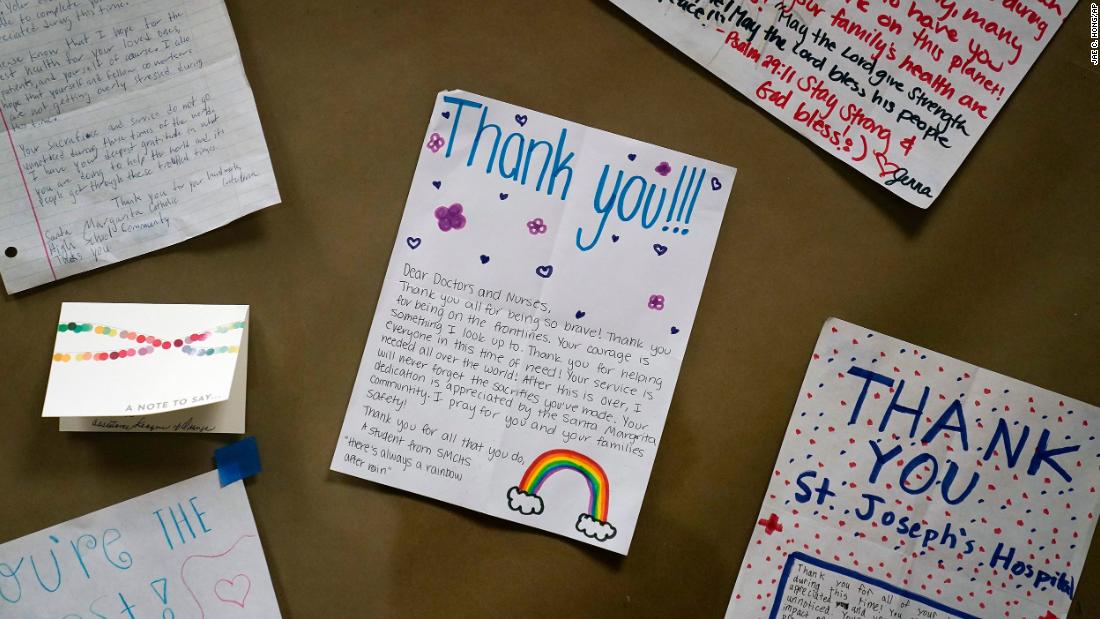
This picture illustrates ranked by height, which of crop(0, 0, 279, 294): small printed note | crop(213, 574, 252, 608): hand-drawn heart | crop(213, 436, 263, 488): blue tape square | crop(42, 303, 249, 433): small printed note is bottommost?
crop(213, 574, 252, 608): hand-drawn heart

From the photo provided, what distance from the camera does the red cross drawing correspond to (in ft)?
2.52

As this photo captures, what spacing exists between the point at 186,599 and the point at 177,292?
0.30 metres

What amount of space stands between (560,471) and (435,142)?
1.13ft

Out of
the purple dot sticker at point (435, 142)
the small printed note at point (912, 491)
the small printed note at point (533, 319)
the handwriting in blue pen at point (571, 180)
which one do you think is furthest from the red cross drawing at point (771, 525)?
the purple dot sticker at point (435, 142)

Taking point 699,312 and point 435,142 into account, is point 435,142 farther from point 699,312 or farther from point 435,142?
point 699,312

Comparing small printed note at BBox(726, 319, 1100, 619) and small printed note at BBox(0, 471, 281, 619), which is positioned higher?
small printed note at BBox(726, 319, 1100, 619)

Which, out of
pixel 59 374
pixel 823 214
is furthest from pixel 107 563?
pixel 823 214

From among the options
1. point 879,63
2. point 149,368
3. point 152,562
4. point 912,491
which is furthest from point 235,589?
point 879,63

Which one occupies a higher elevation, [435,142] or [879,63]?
[879,63]

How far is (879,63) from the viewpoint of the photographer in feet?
2.42

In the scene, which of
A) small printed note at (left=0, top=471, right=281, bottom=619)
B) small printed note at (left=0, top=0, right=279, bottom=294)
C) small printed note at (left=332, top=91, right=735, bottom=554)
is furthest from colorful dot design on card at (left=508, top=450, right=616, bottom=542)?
small printed note at (left=0, top=0, right=279, bottom=294)

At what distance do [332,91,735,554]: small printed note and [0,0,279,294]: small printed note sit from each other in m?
0.18

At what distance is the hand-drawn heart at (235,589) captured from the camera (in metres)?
0.75

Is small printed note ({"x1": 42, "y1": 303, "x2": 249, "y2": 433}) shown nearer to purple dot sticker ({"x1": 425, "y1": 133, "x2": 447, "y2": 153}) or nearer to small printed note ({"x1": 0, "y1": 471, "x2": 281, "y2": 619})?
small printed note ({"x1": 0, "y1": 471, "x2": 281, "y2": 619})
